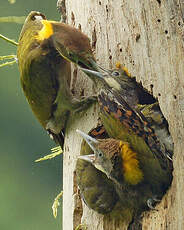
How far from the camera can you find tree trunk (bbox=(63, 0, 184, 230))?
265cm

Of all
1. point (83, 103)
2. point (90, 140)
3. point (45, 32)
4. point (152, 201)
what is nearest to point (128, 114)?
point (90, 140)

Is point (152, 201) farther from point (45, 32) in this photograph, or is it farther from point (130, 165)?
point (45, 32)

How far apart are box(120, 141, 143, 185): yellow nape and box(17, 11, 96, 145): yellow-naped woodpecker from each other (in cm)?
38

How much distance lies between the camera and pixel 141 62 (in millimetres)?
2840

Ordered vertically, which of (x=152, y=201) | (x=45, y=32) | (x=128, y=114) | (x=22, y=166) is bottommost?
(x=22, y=166)

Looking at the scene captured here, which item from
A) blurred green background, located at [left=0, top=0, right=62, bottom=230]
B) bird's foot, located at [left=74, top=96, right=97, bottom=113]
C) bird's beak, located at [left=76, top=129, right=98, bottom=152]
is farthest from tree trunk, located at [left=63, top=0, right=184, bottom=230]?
blurred green background, located at [left=0, top=0, right=62, bottom=230]

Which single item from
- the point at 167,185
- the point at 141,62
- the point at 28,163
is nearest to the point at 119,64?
the point at 141,62

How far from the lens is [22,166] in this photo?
35.6 feet

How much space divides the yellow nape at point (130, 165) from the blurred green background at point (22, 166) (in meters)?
7.32

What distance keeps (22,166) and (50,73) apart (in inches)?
317

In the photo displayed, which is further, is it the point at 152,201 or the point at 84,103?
the point at 84,103

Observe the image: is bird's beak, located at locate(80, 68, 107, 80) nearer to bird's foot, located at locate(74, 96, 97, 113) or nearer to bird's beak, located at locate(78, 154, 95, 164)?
bird's foot, located at locate(74, 96, 97, 113)

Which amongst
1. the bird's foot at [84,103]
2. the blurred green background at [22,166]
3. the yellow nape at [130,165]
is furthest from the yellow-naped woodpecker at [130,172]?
the blurred green background at [22,166]

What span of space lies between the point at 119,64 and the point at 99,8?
40 cm
